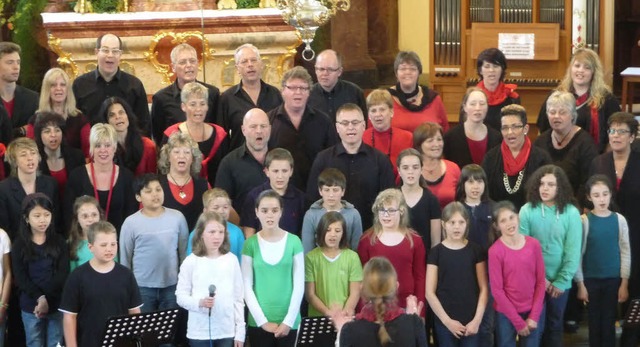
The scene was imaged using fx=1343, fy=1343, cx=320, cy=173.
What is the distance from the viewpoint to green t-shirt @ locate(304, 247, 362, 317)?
7.11 meters

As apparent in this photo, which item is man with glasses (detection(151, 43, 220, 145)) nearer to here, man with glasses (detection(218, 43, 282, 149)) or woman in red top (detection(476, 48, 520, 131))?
man with glasses (detection(218, 43, 282, 149))

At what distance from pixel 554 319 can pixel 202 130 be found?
2379mm

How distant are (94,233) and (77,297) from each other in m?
0.35

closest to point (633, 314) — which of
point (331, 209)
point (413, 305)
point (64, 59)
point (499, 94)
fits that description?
point (413, 305)

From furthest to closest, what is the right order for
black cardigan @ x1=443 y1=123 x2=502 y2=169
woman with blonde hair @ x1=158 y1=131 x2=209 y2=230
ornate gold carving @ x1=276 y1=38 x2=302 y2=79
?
ornate gold carving @ x1=276 y1=38 x2=302 y2=79 → black cardigan @ x1=443 y1=123 x2=502 y2=169 → woman with blonde hair @ x1=158 y1=131 x2=209 y2=230

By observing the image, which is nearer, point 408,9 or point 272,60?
point 272,60

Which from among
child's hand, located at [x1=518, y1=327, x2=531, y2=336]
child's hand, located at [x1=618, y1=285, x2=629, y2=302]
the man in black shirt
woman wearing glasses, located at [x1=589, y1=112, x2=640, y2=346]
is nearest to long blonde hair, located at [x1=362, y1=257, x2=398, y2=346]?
child's hand, located at [x1=518, y1=327, x2=531, y2=336]

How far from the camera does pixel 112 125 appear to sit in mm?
7820

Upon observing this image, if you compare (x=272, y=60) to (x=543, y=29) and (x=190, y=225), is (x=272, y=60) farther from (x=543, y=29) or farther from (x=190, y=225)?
(x=190, y=225)

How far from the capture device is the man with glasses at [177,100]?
859cm

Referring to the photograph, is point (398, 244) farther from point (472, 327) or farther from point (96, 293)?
point (96, 293)

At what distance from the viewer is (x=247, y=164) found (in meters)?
7.68

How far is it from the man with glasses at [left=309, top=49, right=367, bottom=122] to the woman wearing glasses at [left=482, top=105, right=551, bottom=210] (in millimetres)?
1143

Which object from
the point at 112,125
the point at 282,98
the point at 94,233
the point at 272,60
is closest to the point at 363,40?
→ the point at 272,60
